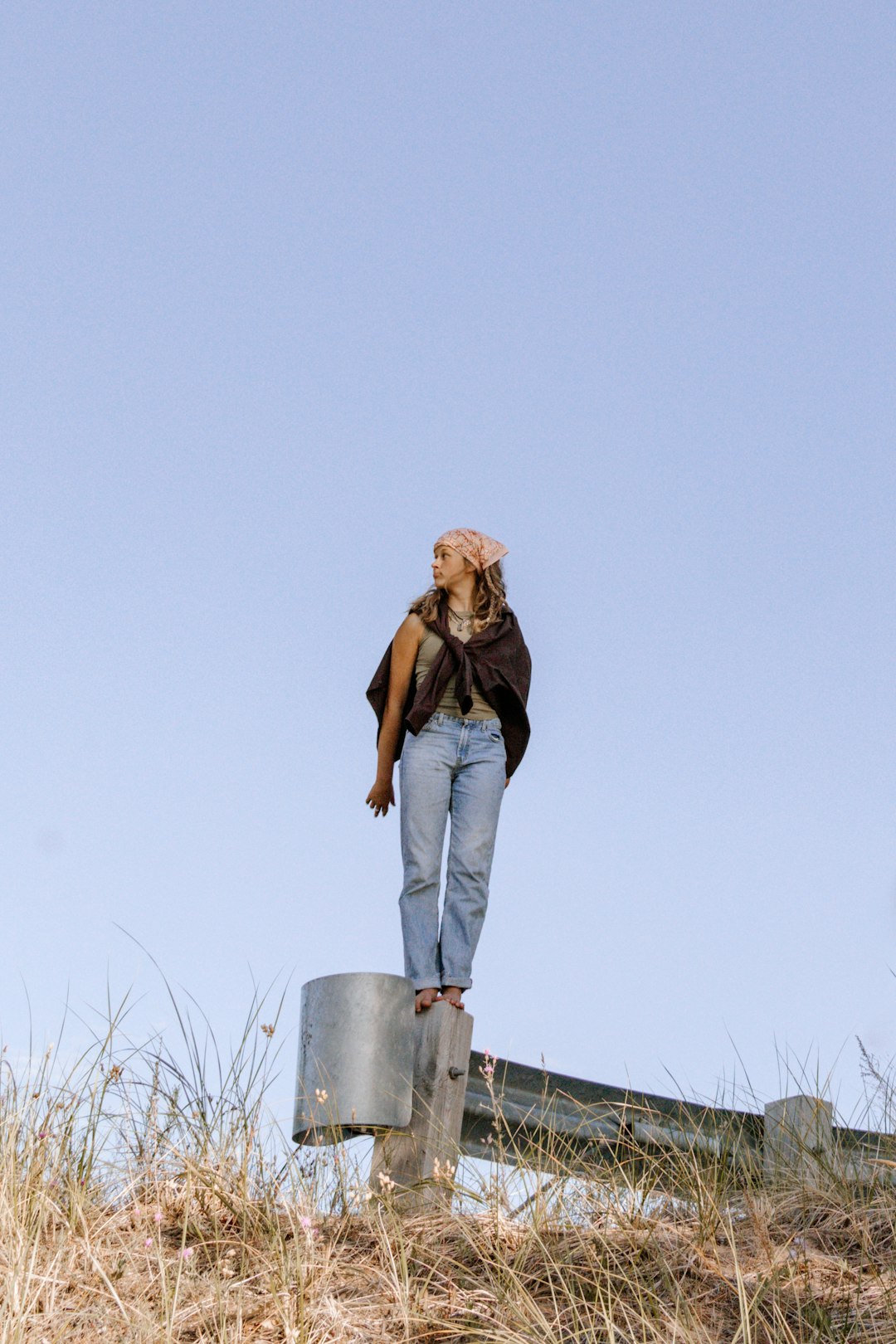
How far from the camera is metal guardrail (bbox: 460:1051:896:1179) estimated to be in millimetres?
4663

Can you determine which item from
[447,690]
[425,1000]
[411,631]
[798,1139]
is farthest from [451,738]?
[798,1139]

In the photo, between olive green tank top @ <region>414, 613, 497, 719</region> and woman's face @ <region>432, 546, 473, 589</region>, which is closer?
olive green tank top @ <region>414, 613, 497, 719</region>

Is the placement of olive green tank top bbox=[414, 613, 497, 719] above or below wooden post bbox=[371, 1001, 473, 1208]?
above

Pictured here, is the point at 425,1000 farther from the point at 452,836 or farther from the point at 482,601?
the point at 482,601

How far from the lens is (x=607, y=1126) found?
4.83m

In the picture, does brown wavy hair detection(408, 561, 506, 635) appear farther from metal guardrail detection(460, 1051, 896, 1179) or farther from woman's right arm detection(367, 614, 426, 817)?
metal guardrail detection(460, 1051, 896, 1179)

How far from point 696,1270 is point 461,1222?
2.20 ft

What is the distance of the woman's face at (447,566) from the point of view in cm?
582

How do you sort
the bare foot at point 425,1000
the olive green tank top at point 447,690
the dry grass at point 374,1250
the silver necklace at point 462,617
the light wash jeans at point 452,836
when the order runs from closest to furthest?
the dry grass at point 374,1250
the bare foot at point 425,1000
the light wash jeans at point 452,836
the olive green tank top at point 447,690
the silver necklace at point 462,617

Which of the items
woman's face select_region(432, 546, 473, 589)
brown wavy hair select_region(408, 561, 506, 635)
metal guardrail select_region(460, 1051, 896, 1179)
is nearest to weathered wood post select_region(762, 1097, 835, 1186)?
metal guardrail select_region(460, 1051, 896, 1179)

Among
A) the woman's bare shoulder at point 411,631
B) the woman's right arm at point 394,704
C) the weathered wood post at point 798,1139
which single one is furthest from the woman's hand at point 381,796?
the weathered wood post at point 798,1139

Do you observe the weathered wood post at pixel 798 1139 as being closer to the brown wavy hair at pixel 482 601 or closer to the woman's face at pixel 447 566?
the brown wavy hair at pixel 482 601

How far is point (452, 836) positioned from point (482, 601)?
1.06 meters

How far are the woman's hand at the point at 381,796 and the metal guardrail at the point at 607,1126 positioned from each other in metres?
1.08
